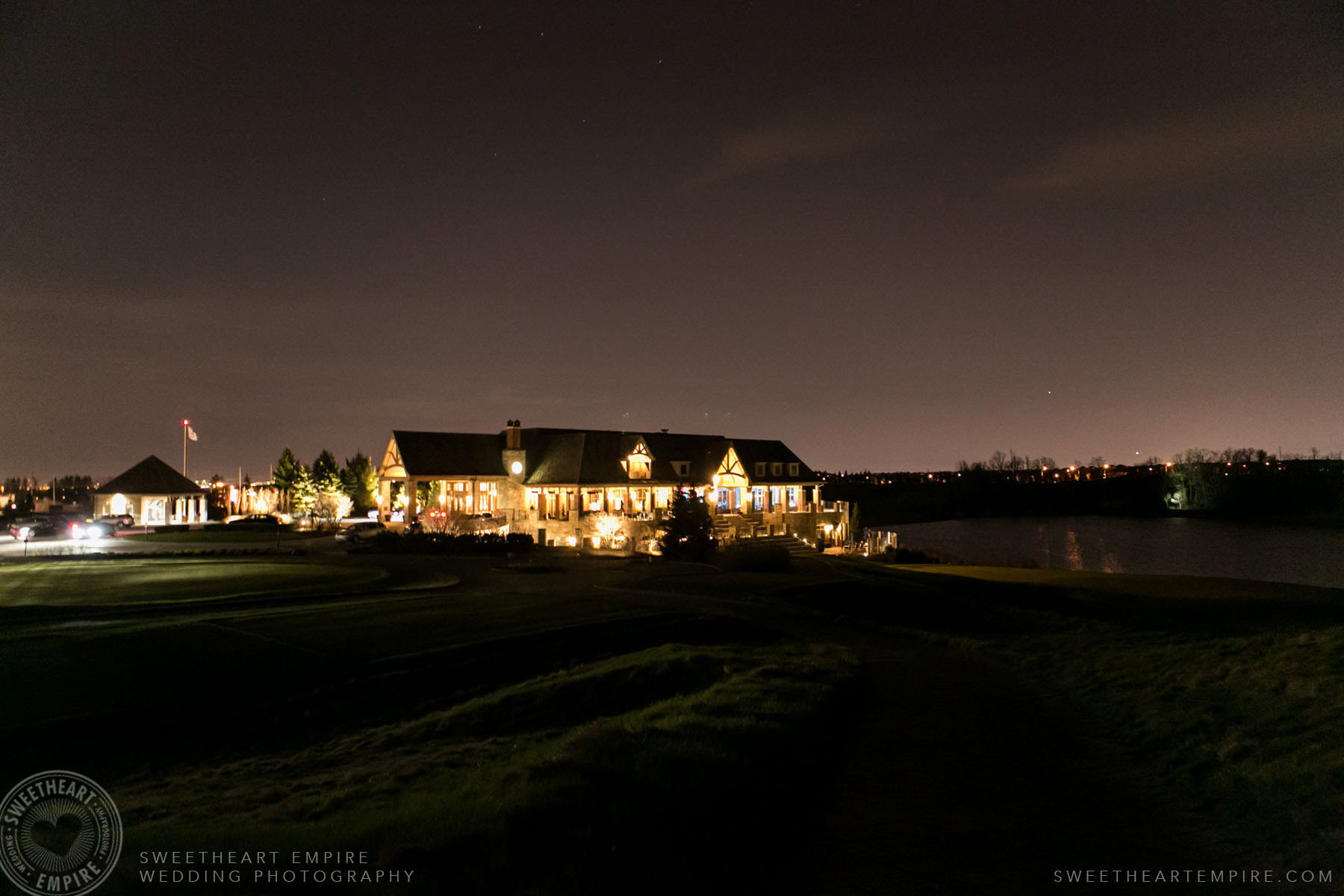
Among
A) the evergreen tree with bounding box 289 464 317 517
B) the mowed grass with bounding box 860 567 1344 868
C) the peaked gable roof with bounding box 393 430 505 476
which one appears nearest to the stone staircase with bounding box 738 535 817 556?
the peaked gable roof with bounding box 393 430 505 476

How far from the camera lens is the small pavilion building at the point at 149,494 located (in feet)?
213

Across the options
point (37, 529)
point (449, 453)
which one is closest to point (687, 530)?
point (449, 453)

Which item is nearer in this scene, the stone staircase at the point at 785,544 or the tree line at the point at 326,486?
the stone staircase at the point at 785,544

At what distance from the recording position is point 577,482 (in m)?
55.2

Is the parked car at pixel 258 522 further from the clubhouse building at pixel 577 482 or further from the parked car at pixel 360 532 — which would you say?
the clubhouse building at pixel 577 482

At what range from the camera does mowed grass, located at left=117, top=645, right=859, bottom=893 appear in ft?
21.5

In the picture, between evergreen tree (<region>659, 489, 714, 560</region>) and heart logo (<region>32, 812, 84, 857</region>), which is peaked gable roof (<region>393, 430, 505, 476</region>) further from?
heart logo (<region>32, 812, 84, 857</region>)

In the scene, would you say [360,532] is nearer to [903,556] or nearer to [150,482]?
[150,482]

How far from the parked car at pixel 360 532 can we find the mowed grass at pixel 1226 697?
3908 cm

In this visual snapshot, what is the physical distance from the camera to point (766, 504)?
63.6 m

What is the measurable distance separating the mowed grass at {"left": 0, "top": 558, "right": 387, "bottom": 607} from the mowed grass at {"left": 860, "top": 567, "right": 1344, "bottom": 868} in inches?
894

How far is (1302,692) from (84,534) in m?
62.5

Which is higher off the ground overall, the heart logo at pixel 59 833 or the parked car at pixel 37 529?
the parked car at pixel 37 529

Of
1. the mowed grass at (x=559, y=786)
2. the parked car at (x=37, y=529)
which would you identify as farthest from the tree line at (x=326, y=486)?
the mowed grass at (x=559, y=786)
